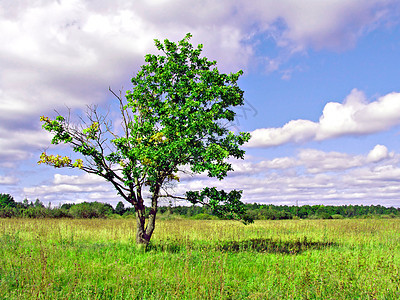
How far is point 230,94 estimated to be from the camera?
42.8 feet

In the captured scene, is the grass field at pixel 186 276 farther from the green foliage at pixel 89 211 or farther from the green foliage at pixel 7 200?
the green foliage at pixel 7 200

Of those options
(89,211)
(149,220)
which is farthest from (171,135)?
(89,211)

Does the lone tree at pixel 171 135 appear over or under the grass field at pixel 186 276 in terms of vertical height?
over

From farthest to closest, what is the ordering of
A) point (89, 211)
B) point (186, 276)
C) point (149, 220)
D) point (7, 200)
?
point (7, 200), point (89, 211), point (149, 220), point (186, 276)

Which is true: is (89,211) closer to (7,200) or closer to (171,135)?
(171,135)

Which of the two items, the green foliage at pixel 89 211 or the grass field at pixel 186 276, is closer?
the grass field at pixel 186 276

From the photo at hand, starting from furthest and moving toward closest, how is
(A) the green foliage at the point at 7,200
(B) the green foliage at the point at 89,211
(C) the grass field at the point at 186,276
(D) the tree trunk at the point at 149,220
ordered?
(A) the green foliage at the point at 7,200
(B) the green foliage at the point at 89,211
(D) the tree trunk at the point at 149,220
(C) the grass field at the point at 186,276

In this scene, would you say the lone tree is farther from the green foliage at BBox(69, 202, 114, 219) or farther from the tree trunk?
the green foliage at BBox(69, 202, 114, 219)

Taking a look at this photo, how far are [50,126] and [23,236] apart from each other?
7711mm

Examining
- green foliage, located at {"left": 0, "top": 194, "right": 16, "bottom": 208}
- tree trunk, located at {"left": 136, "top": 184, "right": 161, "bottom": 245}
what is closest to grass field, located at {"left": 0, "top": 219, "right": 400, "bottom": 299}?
tree trunk, located at {"left": 136, "top": 184, "right": 161, "bottom": 245}

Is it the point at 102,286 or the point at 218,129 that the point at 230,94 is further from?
the point at 102,286

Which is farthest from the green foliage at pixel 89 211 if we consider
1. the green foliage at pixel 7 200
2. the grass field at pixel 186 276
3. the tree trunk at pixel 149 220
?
the green foliage at pixel 7 200

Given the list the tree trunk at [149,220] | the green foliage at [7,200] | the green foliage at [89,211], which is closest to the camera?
the tree trunk at [149,220]

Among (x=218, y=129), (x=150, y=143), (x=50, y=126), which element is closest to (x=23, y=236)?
(x=50, y=126)
